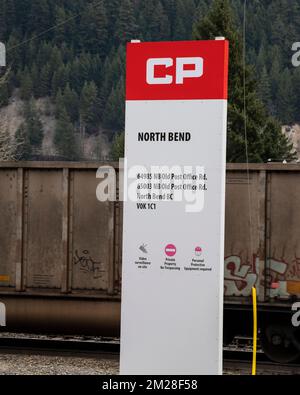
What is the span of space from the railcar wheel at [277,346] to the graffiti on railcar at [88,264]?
2.87 m

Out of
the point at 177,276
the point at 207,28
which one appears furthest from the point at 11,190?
the point at 207,28

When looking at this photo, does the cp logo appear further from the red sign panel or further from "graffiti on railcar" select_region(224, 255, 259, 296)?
"graffiti on railcar" select_region(224, 255, 259, 296)

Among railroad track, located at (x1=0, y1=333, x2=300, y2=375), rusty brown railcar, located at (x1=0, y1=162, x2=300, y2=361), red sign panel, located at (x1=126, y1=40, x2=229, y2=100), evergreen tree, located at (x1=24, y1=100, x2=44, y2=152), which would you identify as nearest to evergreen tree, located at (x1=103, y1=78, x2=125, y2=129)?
evergreen tree, located at (x1=24, y1=100, x2=44, y2=152)

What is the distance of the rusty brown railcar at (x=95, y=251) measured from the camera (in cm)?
1177

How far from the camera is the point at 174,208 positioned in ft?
25.0

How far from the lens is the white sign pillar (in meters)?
7.50

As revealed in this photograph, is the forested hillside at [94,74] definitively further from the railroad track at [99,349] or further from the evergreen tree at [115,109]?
the railroad track at [99,349]

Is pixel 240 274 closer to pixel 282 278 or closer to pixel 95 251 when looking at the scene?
pixel 282 278

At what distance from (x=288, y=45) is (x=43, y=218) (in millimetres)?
183781

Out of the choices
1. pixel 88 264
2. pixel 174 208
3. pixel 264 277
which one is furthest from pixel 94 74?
pixel 174 208

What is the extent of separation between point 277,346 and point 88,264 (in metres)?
3.39

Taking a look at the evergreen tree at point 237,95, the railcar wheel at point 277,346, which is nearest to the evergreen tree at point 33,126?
the evergreen tree at point 237,95

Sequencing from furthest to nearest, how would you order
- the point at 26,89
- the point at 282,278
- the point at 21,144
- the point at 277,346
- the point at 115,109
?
the point at 26,89 < the point at 115,109 < the point at 21,144 < the point at 277,346 < the point at 282,278
